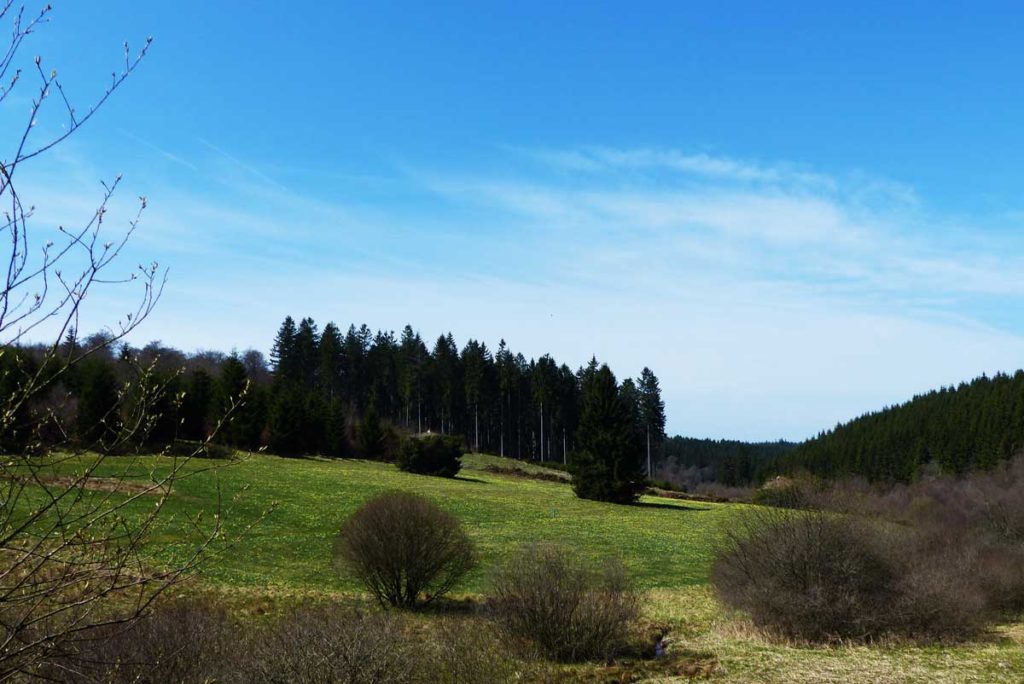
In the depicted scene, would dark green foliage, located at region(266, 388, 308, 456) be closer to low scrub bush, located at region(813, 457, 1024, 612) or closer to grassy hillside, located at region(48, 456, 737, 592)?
grassy hillside, located at region(48, 456, 737, 592)

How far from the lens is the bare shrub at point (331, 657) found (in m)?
9.62

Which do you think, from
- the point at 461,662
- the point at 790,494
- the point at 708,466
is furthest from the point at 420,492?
the point at 708,466

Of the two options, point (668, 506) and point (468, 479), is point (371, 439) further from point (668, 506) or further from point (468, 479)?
point (668, 506)

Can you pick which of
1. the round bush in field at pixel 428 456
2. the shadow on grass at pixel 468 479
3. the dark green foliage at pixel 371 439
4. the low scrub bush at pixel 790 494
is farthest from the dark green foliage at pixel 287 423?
the low scrub bush at pixel 790 494

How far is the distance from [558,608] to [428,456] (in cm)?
4484

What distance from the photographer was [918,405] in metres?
117

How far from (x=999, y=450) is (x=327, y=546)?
263 ft

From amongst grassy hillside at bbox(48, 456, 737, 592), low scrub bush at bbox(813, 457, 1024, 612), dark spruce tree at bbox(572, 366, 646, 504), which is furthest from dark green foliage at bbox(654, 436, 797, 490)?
low scrub bush at bbox(813, 457, 1024, 612)

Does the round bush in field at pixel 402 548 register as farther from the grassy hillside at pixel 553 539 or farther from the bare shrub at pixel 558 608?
the bare shrub at pixel 558 608

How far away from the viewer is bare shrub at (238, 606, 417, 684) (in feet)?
31.6

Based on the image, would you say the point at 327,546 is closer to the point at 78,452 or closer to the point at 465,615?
the point at 465,615

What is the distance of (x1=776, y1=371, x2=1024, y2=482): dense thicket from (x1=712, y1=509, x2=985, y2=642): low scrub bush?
61.7 m

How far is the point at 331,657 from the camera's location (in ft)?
31.9

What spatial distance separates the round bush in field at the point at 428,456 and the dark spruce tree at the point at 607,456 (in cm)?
1055
